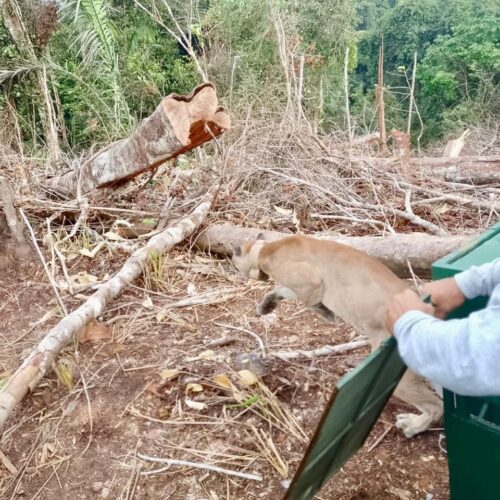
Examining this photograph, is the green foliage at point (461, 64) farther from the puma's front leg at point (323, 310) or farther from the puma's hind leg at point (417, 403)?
the puma's hind leg at point (417, 403)

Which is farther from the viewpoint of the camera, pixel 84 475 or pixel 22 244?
pixel 22 244

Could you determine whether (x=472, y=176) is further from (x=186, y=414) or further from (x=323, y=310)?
(x=186, y=414)

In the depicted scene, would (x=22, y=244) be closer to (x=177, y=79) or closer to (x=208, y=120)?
(x=208, y=120)

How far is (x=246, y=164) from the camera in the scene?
22.5 feet

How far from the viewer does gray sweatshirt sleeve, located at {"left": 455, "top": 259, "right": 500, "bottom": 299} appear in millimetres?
1982

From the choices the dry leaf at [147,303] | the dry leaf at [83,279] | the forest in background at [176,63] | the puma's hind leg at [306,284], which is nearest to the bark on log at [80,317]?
the dry leaf at [147,303]

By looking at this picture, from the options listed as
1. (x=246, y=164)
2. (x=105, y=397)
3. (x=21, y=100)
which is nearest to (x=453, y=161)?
(x=246, y=164)

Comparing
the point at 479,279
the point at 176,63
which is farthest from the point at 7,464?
the point at 176,63

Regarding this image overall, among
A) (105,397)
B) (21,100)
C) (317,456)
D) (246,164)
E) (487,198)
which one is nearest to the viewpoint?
(317,456)

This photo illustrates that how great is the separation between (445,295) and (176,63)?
16451 millimetres

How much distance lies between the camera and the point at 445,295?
81.3 inches

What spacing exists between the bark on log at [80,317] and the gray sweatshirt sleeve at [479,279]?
8.33 ft

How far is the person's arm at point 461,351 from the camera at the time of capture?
1.63m

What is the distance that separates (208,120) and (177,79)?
12.9m
